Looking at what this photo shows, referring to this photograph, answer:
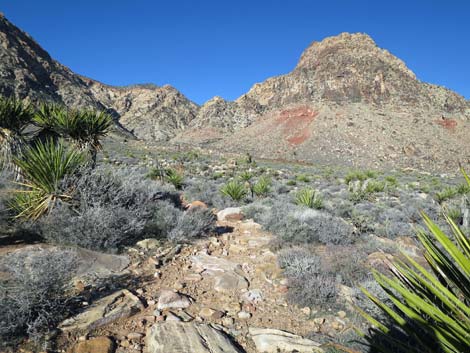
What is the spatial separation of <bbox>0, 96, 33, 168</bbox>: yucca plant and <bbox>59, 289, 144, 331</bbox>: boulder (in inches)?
209

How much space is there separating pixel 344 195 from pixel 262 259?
8.97 metres

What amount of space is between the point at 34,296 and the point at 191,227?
3.30m

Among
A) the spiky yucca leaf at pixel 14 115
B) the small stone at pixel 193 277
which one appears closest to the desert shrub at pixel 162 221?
the small stone at pixel 193 277

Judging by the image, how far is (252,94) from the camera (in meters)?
75.2

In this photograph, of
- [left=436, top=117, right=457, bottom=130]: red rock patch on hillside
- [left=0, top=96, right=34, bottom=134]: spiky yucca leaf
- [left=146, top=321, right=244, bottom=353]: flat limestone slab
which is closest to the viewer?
[left=146, top=321, right=244, bottom=353]: flat limestone slab

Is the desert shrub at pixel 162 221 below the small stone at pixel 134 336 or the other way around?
the other way around

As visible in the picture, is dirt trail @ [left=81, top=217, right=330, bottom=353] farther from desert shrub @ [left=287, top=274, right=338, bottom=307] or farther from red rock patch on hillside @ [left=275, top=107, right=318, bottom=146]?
red rock patch on hillside @ [left=275, top=107, right=318, bottom=146]

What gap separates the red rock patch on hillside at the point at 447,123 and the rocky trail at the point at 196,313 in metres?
53.9

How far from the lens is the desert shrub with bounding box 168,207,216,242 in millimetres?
5613

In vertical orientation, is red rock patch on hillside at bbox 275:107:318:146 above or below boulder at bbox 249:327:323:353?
above

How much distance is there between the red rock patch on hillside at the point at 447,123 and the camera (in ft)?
157

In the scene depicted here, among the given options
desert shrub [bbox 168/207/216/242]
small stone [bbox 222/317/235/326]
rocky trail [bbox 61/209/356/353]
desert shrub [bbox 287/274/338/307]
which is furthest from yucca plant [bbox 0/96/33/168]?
desert shrub [bbox 287/274/338/307]

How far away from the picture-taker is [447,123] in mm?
48438

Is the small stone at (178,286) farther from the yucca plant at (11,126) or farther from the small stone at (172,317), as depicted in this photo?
the yucca plant at (11,126)
